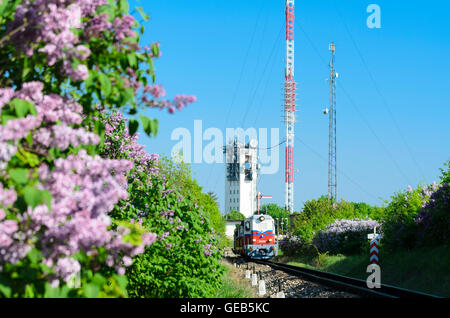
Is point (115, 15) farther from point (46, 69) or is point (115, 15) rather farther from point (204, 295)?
point (204, 295)

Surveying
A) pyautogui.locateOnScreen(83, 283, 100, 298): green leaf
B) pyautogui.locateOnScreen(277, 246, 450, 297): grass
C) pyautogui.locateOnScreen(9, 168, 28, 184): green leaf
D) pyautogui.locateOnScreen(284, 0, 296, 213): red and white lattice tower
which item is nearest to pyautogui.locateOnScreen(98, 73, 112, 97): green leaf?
pyautogui.locateOnScreen(9, 168, 28, 184): green leaf

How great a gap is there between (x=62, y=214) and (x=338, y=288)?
592 inches

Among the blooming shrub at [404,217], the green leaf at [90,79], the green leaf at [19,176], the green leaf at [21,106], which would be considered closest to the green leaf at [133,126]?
the green leaf at [90,79]

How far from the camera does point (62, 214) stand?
3.96m

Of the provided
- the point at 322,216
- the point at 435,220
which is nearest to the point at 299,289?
the point at 435,220

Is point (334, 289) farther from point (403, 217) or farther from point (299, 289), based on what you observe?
point (403, 217)

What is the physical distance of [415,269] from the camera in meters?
20.0

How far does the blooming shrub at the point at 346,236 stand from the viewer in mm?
31859

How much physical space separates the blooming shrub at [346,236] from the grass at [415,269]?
460 centimetres

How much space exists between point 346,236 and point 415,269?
518 inches

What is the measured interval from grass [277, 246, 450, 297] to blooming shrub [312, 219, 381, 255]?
15.1 ft
